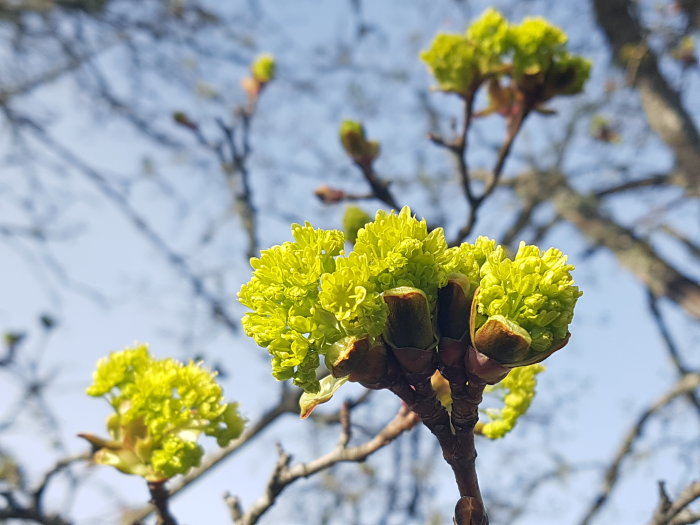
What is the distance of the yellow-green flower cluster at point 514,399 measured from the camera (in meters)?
1.24

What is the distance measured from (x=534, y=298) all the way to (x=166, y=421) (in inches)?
32.4

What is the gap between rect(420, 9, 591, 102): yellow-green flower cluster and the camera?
80.0 inches

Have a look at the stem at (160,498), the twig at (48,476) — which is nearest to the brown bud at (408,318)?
the stem at (160,498)

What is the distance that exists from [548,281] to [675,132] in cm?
443

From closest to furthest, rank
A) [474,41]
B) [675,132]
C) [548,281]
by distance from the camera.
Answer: [548,281]
[474,41]
[675,132]

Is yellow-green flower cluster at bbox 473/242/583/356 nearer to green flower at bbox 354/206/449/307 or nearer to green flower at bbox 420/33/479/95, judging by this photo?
green flower at bbox 354/206/449/307

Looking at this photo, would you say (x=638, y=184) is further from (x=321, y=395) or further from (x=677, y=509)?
(x=321, y=395)

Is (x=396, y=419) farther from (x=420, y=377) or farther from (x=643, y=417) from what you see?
(x=643, y=417)

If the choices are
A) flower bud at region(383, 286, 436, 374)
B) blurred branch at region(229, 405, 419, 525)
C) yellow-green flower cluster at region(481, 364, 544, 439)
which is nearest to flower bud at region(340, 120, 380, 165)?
blurred branch at region(229, 405, 419, 525)

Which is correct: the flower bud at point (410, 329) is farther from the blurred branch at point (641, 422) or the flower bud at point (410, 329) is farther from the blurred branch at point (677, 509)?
the blurred branch at point (641, 422)

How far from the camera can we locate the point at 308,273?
0.92 m

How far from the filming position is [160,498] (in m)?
1.37

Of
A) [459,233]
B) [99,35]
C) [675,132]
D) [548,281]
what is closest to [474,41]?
[459,233]

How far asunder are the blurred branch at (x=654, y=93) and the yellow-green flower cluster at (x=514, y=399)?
3.64 metres
